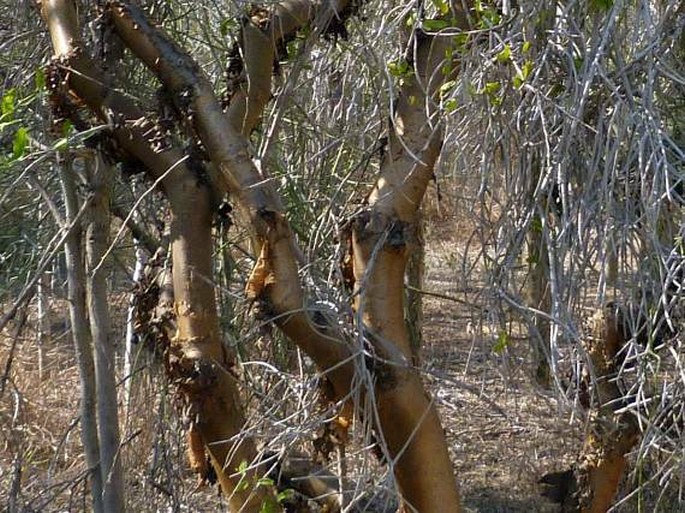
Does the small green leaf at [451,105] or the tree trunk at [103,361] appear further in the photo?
the tree trunk at [103,361]

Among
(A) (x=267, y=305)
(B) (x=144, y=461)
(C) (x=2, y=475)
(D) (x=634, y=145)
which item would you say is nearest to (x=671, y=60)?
(D) (x=634, y=145)

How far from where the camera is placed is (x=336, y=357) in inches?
119

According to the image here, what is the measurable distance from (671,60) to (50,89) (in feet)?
5.54

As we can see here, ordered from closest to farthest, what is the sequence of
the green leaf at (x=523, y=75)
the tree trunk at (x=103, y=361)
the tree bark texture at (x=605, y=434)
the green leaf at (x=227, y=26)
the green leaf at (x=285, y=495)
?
the green leaf at (x=523, y=75) < the green leaf at (x=285, y=495) < the green leaf at (x=227, y=26) < the tree trunk at (x=103, y=361) < the tree bark texture at (x=605, y=434)

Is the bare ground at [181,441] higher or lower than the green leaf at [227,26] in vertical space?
lower

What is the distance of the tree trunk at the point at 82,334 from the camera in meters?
3.89

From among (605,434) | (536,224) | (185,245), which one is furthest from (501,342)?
(605,434)

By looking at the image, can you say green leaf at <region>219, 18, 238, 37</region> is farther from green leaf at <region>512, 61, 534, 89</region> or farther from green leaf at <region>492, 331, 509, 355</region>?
green leaf at <region>492, 331, 509, 355</region>

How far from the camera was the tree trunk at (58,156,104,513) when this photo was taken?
389 cm

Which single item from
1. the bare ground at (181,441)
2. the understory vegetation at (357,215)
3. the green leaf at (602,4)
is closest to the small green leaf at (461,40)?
the understory vegetation at (357,215)

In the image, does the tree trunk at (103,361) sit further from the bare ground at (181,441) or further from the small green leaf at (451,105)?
the small green leaf at (451,105)

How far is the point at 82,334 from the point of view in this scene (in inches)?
159

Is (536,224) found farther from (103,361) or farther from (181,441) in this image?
(181,441)

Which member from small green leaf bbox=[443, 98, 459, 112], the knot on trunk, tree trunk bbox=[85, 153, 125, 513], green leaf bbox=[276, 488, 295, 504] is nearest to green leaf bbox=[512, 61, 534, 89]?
small green leaf bbox=[443, 98, 459, 112]
